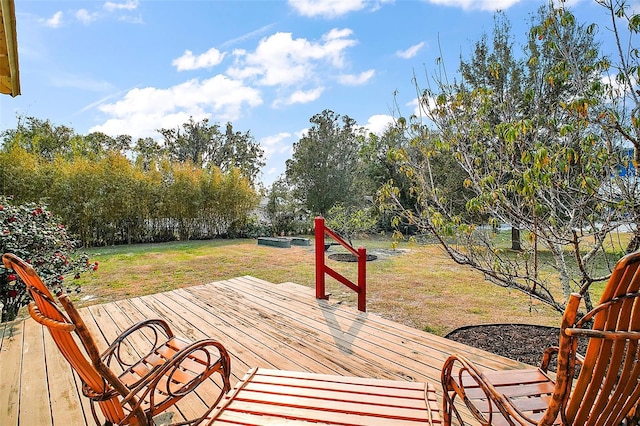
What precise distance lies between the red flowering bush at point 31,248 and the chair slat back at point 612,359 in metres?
3.88

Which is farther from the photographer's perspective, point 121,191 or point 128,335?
point 121,191

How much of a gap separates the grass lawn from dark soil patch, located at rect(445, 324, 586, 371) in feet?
1.07

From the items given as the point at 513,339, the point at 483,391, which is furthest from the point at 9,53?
the point at 513,339

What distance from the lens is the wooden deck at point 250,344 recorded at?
2.06 metres

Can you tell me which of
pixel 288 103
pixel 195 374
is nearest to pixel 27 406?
pixel 195 374

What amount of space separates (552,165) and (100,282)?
618 centimetres

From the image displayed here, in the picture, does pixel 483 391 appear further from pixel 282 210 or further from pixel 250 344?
pixel 282 210

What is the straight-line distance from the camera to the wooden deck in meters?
2.06

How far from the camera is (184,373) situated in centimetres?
166

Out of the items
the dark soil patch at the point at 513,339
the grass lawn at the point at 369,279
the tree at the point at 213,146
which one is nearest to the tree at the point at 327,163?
the grass lawn at the point at 369,279

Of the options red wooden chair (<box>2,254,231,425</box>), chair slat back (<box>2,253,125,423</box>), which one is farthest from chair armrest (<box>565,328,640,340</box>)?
chair slat back (<box>2,253,125,423</box>)

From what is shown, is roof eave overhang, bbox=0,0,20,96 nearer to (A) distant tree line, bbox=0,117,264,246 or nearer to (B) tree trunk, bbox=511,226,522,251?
(B) tree trunk, bbox=511,226,522,251

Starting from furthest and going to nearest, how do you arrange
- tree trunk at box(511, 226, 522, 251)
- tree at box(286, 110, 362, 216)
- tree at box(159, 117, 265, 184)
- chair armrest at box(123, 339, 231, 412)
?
tree at box(159, 117, 265, 184) → tree at box(286, 110, 362, 216) → tree trunk at box(511, 226, 522, 251) → chair armrest at box(123, 339, 231, 412)

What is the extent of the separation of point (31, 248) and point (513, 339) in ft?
15.3
